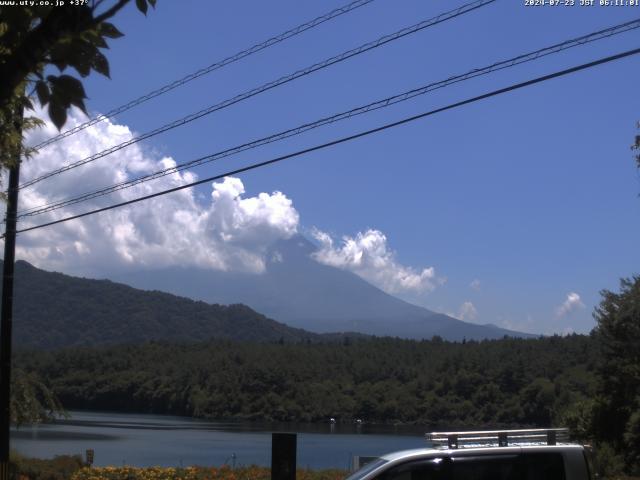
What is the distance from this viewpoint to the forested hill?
163625 millimetres

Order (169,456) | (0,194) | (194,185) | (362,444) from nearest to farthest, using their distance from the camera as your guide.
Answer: (0,194) → (194,185) → (169,456) → (362,444)

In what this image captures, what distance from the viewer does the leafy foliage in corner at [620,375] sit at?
2377 centimetres

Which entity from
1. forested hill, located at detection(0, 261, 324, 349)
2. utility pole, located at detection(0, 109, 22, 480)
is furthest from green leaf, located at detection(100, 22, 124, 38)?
forested hill, located at detection(0, 261, 324, 349)

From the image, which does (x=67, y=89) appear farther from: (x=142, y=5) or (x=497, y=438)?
(x=497, y=438)

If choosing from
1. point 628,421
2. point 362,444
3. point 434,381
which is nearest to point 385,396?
point 434,381

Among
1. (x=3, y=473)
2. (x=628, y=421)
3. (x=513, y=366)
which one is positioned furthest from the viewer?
(x=513, y=366)

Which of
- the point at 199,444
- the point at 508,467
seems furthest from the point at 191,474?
the point at 199,444

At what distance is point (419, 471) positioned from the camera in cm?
761

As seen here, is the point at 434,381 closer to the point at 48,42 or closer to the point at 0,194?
the point at 0,194

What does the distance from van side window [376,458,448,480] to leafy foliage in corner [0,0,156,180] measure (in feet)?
16.2

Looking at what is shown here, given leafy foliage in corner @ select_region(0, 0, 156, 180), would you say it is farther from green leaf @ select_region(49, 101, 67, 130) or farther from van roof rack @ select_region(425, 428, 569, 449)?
van roof rack @ select_region(425, 428, 569, 449)

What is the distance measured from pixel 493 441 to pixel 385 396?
46.4m

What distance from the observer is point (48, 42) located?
140 inches

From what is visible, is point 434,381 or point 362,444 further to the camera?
point 434,381
